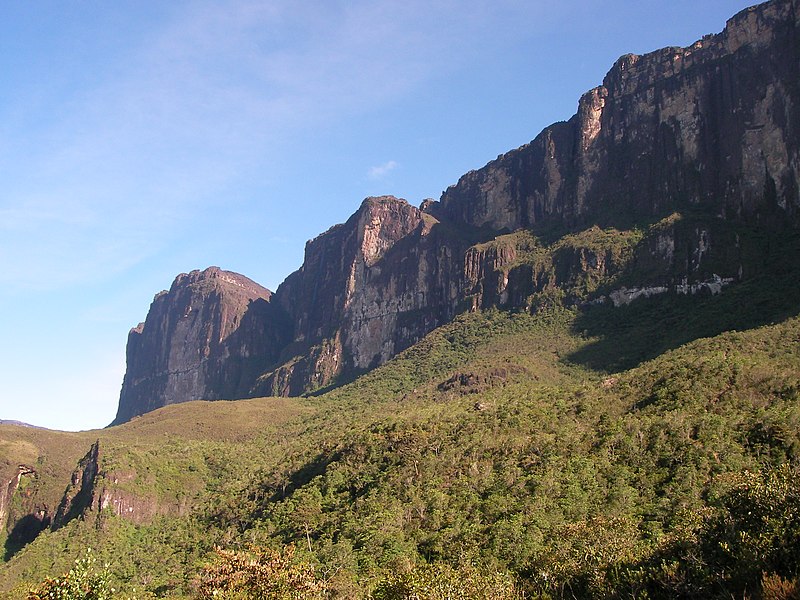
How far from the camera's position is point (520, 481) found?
63.1 meters

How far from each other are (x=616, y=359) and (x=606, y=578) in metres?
82.3

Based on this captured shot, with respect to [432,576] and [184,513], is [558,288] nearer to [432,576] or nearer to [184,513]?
[184,513]

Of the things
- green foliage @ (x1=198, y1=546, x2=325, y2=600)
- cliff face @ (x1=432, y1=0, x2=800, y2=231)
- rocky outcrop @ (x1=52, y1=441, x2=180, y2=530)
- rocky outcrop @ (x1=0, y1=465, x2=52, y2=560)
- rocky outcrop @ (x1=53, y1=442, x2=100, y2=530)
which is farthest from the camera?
rocky outcrop @ (x1=0, y1=465, x2=52, y2=560)

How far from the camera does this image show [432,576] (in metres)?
34.9

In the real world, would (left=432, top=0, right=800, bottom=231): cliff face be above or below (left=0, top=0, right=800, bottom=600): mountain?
above

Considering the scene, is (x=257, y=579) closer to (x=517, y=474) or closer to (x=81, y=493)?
(x=517, y=474)

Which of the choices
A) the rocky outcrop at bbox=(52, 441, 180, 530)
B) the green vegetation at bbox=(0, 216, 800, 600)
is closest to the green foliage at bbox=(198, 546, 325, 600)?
the green vegetation at bbox=(0, 216, 800, 600)

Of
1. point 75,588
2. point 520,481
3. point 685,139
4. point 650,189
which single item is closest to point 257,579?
point 75,588

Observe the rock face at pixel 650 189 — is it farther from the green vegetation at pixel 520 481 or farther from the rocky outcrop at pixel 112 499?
the rocky outcrop at pixel 112 499

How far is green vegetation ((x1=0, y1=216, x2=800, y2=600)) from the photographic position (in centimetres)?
3331

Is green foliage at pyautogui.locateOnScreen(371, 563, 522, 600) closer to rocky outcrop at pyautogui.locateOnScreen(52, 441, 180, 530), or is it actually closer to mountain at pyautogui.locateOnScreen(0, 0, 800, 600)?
mountain at pyautogui.locateOnScreen(0, 0, 800, 600)

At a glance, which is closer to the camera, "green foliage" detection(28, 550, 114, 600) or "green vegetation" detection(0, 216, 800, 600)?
"green foliage" detection(28, 550, 114, 600)

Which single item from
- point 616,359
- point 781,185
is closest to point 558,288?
point 616,359

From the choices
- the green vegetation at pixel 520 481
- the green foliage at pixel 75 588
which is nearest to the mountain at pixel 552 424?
the green vegetation at pixel 520 481
